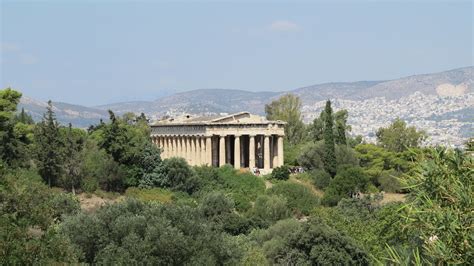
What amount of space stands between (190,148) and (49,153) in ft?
58.8

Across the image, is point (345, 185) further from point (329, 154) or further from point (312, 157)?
point (312, 157)

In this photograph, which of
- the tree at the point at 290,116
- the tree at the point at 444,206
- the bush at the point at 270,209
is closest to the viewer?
the tree at the point at 444,206

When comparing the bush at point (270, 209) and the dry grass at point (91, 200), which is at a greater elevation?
the dry grass at point (91, 200)

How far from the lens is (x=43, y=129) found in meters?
51.3

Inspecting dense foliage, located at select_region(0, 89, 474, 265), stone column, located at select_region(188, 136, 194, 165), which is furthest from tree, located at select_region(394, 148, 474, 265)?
stone column, located at select_region(188, 136, 194, 165)

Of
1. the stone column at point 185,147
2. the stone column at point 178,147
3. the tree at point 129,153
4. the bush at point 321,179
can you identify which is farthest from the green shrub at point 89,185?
the stone column at point 178,147

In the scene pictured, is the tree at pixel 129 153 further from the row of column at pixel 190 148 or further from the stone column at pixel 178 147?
the stone column at pixel 178 147

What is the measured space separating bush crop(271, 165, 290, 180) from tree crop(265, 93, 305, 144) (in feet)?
73.4

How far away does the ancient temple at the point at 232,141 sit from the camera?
64.4 metres

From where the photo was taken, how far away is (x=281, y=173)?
5950 centimetres

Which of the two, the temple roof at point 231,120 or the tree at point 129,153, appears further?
the temple roof at point 231,120

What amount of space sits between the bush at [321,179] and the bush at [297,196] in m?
4.22

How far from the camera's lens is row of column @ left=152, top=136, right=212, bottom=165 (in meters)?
64.4

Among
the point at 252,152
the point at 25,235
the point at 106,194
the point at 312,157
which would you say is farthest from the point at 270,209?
the point at 25,235
